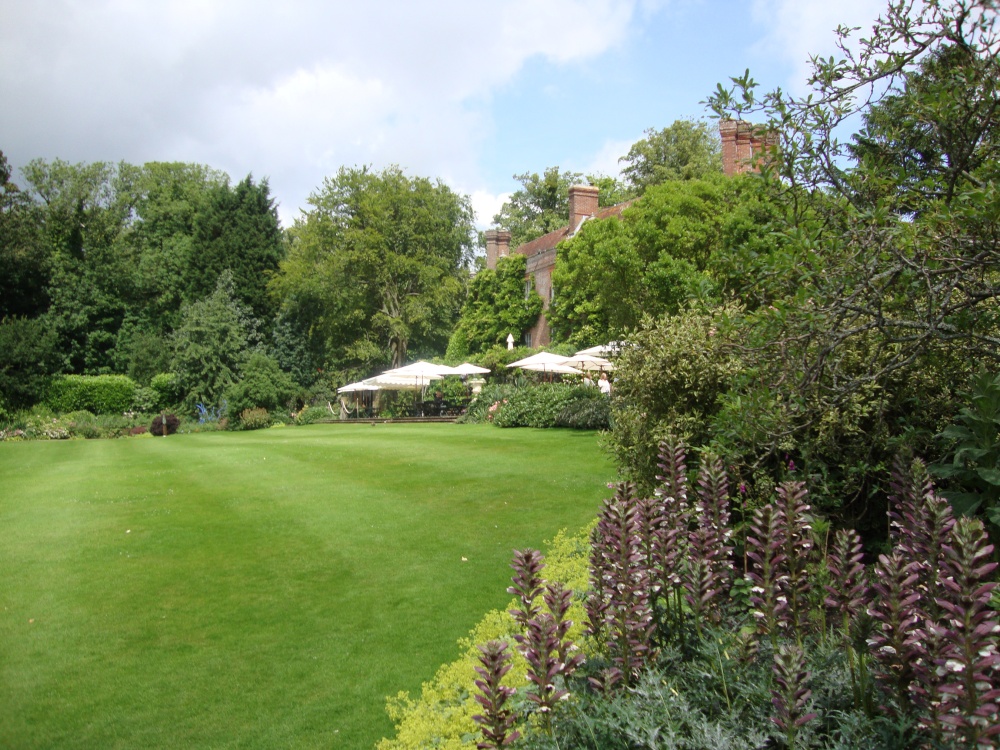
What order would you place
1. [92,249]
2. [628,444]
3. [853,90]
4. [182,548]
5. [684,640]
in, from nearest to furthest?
[684,640]
[853,90]
[628,444]
[182,548]
[92,249]

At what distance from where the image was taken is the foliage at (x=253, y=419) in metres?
32.2

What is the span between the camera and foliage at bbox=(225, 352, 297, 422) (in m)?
33.3

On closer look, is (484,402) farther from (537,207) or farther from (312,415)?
(537,207)

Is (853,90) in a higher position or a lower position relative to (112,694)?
higher

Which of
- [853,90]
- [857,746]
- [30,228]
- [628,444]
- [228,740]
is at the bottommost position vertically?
[228,740]

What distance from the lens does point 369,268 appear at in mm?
43344

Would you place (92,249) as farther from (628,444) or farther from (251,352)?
(628,444)

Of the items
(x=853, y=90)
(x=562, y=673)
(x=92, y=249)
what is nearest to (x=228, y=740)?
(x=562, y=673)

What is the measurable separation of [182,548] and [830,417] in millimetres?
7397

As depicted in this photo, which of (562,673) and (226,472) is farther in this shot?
(226,472)

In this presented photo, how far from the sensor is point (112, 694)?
540 cm

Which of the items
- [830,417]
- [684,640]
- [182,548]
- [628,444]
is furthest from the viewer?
[182,548]

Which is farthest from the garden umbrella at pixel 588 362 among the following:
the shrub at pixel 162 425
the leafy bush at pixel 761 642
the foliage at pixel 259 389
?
the leafy bush at pixel 761 642

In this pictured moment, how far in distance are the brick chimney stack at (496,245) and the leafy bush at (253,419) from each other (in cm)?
1941
